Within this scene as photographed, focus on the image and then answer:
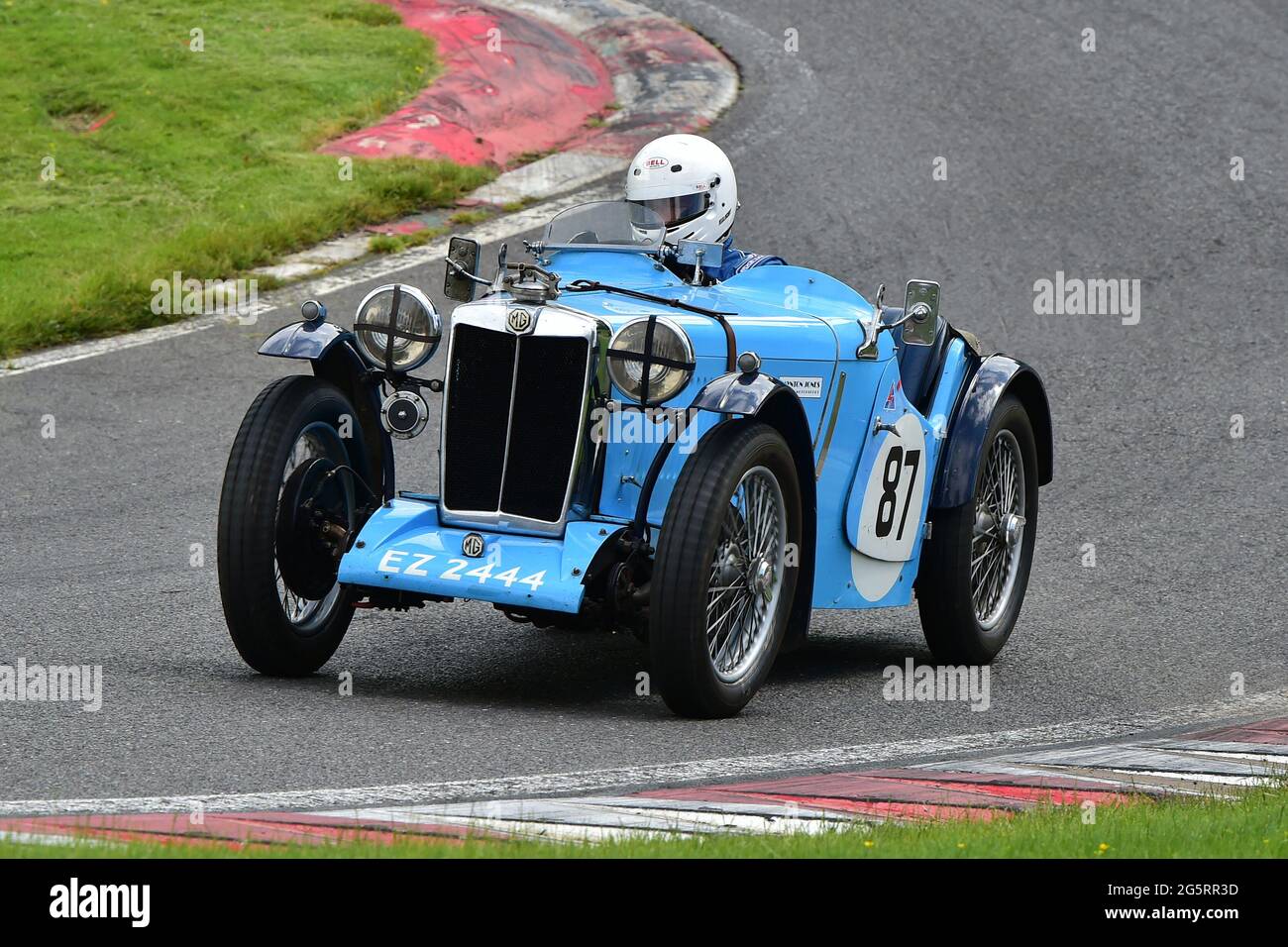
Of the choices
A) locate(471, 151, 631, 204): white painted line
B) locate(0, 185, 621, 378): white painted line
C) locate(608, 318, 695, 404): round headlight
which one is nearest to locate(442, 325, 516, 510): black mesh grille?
locate(608, 318, 695, 404): round headlight

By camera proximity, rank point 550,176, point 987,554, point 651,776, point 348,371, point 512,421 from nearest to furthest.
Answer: point 651,776 → point 512,421 → point 348,371 → point 987,554 → point 550,176

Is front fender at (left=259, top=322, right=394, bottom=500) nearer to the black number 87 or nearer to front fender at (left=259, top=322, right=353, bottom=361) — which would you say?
front fender at (left=259, top=322, right=353, bottom=361)

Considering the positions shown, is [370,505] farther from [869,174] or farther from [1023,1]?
[1023,1]

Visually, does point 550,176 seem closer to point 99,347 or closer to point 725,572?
point 99,347

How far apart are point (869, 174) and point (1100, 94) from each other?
→ 3083mm

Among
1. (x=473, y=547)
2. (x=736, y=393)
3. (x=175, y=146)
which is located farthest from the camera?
(x=175, y=146)

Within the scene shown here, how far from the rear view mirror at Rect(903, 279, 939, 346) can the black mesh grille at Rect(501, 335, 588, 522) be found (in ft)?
4.70

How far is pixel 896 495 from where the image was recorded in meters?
7.62

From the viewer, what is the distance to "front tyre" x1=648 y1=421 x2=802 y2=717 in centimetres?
636

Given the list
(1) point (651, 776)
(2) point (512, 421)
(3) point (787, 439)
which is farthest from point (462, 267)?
(1) point (651, 776)

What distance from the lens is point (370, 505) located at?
286 inches

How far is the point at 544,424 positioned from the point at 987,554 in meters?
2.43

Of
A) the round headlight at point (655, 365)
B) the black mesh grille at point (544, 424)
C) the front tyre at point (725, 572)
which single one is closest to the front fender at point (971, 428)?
the front tyre at point (725, 572)
